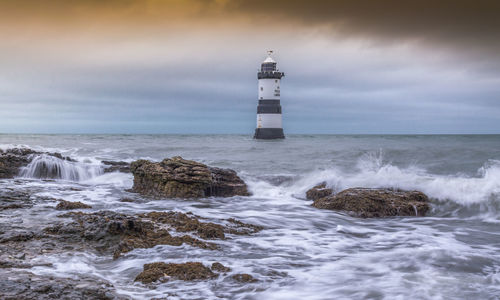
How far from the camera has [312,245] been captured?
18.6 ft

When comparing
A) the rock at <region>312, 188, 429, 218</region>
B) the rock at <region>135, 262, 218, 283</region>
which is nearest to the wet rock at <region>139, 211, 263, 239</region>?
the rock at <region>135, 262, 218, 283</region>

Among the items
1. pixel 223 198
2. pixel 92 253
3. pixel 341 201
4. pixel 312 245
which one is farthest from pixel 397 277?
pixel 223 198

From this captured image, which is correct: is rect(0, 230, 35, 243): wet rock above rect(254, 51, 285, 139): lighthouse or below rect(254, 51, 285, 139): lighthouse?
below

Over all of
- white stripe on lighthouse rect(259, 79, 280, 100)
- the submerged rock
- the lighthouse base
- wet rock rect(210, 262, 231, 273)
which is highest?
white stripe on lighthouse rect(259, 79, 280, 100)

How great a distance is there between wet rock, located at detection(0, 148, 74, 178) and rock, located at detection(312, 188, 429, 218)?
8.69m

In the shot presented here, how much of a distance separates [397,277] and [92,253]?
3.41 m

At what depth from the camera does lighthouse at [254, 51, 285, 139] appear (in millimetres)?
31312

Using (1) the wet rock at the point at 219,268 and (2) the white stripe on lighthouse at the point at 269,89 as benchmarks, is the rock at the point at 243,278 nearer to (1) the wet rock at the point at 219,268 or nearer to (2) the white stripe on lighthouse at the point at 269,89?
(1) the wet rock at the point at 219,268

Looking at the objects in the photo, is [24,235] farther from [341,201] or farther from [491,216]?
[491,216]

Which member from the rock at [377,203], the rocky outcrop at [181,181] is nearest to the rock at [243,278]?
the rock at [377,203]

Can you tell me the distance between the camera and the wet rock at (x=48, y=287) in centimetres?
308

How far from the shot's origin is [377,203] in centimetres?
816

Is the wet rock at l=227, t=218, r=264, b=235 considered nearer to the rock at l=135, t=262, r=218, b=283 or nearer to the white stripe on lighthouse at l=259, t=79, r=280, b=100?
the rock at l=135, t=262, r=218, b=283

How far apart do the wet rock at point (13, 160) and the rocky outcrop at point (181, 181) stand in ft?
12.9
